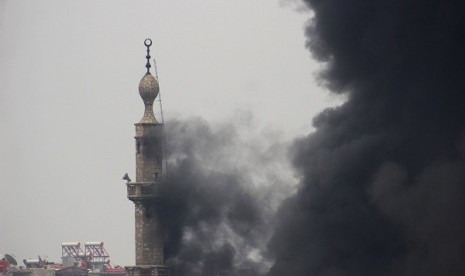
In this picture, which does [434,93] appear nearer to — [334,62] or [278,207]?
[334,62]

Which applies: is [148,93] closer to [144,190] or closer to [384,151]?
[144,190]

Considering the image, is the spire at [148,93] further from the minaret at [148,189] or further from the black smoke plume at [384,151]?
the black smoke plume at [384,151]

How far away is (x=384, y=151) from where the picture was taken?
116 metres

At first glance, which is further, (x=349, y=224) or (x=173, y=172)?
(x=173, y=172)

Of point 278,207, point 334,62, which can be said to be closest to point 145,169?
point 278,207

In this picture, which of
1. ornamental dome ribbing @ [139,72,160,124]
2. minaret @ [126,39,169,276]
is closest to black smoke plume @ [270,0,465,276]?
minaret @ [126,39,169,276]

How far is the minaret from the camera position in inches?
5212

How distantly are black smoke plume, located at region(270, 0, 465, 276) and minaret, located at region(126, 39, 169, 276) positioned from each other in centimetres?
1406

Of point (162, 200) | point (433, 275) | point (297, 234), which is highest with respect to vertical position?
point (162, 200)

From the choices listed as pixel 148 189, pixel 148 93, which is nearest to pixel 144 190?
pixel 148 189

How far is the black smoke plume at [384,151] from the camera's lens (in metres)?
111

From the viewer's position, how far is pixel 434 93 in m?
114

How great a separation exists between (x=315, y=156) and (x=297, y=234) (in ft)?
21.6

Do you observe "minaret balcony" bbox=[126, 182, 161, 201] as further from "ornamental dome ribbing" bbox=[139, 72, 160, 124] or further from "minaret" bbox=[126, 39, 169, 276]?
"ornamental dome ribbing" bbox=[139, 72, 160, 124]
